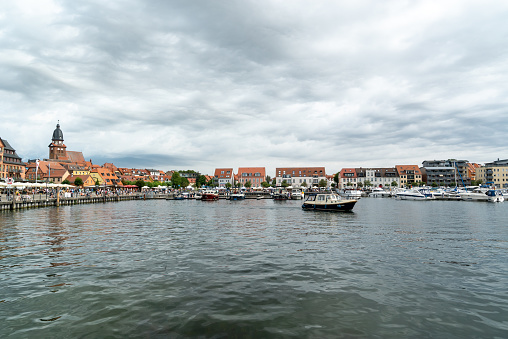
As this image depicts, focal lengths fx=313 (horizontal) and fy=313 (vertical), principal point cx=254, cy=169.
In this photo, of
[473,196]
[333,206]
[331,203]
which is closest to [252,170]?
[473,196]

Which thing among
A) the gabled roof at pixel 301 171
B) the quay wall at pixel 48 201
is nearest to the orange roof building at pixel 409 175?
the gabled roof at pixel 301 171

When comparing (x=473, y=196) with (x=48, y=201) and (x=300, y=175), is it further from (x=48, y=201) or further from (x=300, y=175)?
(x=48, y=201)

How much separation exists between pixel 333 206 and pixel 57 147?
6659 inches

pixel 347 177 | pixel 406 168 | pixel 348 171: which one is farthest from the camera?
pixel 348 171

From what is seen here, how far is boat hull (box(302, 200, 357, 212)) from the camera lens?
51375 millimetres

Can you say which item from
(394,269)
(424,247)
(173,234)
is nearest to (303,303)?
(394,269)

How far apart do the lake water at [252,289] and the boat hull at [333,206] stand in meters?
28.1

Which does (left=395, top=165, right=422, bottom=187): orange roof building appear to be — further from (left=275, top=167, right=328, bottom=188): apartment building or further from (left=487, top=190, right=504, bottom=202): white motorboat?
(left=487, top=190, right=504, bottom=202): white motorboat

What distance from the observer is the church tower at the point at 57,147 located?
555 feet

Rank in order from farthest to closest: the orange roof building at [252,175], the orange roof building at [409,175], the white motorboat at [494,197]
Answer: the orange roof building at [252,175]
the orange roof building at [409,175]
the white motorboat at [494,197]

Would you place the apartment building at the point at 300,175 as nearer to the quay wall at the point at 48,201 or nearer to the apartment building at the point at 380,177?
the apartment building at the point at 380,177

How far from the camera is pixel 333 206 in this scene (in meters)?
53.0

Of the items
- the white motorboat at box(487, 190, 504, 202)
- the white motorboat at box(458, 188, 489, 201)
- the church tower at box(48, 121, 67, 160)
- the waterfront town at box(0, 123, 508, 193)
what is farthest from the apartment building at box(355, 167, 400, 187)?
the church tower at box(48, 121, 67, 160)

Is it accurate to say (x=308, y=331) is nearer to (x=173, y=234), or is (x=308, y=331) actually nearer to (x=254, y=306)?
(x=254, y=306)
